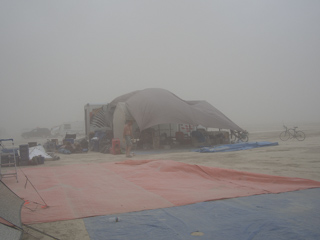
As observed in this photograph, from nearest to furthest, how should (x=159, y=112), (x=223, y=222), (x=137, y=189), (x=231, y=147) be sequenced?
(x=223, y=222), (x=137, y=189), (x=231, y=147), (x=159, y=112)

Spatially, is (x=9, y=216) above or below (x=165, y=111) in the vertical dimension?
below

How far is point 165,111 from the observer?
14578 millimetres

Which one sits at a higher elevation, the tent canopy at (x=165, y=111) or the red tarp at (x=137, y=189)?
the tent canopy at (x=165, y=111)

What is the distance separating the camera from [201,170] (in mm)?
A: 6461

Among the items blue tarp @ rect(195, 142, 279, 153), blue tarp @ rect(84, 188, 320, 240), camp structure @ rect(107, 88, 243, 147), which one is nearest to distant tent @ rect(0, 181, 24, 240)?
blue tarp @ rect(84, 188, 320, 240)

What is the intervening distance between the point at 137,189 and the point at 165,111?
373 inches

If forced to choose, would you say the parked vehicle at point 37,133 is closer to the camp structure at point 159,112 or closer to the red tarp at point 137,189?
the camp structure at point 159,112

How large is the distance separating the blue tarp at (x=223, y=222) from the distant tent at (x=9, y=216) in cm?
70

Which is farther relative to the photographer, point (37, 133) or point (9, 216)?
point (37, 133)

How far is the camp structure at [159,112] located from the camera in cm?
1430

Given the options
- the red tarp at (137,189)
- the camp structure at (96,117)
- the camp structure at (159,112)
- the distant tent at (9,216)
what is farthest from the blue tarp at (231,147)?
the distant tent at (9,216)

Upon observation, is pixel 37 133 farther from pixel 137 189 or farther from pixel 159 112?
pixel 137 189

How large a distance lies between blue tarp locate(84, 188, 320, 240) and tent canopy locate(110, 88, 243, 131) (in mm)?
10070

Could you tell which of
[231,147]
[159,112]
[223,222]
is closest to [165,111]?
[159,112]
